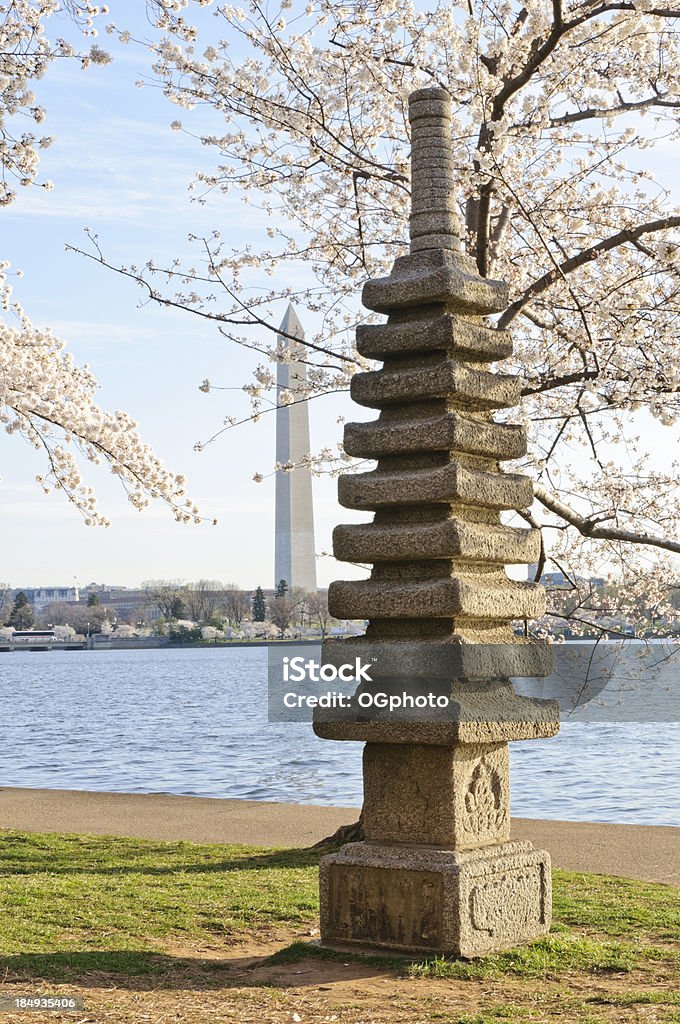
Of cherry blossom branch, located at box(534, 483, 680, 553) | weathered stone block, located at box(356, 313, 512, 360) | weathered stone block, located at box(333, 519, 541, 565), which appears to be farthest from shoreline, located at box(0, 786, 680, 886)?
weathered stone block, located at box(356, 313, 512, 360)

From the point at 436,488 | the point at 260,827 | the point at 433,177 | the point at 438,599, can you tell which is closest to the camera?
the point at 438,599

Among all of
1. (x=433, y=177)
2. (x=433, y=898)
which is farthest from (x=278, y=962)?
(x=433, y=177)

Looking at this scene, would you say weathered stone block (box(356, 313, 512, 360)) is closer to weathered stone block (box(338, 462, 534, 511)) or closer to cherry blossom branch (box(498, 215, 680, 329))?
weathered stone block (box(338, 462, 534, 511))

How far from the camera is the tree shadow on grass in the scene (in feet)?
23.3

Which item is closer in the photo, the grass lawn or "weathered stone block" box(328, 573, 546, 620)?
the grass lawn

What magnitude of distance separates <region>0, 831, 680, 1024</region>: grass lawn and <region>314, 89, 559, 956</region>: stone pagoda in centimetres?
37

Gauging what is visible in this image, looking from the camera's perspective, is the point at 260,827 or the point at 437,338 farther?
the point at 260,827

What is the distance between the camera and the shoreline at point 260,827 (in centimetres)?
1324

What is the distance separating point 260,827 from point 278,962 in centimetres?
871

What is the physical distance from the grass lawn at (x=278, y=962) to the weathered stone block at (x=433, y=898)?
0.16 metres

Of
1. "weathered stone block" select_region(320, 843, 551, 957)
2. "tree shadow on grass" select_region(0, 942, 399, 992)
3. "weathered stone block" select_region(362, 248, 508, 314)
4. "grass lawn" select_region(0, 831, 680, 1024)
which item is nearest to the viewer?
"grass lawn" select_region(0, 831, 680, 1024)

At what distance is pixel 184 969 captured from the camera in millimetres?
7477

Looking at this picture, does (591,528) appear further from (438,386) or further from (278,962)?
(278,962)

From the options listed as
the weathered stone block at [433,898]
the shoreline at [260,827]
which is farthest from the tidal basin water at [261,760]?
the weathered stone block at [433,898]
